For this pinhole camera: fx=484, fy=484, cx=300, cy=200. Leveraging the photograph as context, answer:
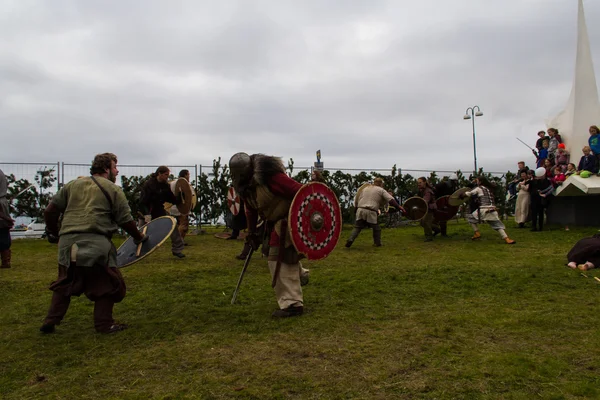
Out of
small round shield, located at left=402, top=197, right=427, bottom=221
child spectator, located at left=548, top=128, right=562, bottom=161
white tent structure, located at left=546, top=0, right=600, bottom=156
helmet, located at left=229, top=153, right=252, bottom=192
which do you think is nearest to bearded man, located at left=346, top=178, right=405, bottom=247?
small round shield, located at left=402, top=197, right=427, bottom=221

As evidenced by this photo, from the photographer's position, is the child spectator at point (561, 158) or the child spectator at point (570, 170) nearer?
the child spectator at point (570, 170)

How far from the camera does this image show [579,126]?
1555 centimetres

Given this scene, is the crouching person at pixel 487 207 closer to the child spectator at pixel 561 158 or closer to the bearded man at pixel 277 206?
the child spectator at pixel 561 158

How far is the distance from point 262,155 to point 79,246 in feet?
6.23

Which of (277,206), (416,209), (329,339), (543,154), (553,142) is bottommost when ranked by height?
(329,339)

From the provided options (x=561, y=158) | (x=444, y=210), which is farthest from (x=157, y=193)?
(x=561, y=158)

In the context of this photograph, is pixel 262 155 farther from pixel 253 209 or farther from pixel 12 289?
pixel 12 289

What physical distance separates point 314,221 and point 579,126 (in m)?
14.2

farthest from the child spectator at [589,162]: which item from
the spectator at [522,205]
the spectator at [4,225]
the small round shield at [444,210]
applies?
the spectator at [4,225]

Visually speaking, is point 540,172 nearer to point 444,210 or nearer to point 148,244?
point 444,210

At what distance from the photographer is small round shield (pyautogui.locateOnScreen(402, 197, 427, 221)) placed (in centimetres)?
1226

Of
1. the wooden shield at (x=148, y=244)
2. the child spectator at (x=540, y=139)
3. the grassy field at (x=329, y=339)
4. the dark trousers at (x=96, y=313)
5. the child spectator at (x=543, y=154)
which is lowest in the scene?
the grassy field at (x=329, y=339)

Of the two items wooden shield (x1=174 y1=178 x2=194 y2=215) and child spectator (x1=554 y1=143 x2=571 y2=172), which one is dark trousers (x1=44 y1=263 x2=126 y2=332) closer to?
wooden shield (x1=174 y1=178 x2=194 y2=215)

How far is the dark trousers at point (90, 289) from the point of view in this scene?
4.33 m
